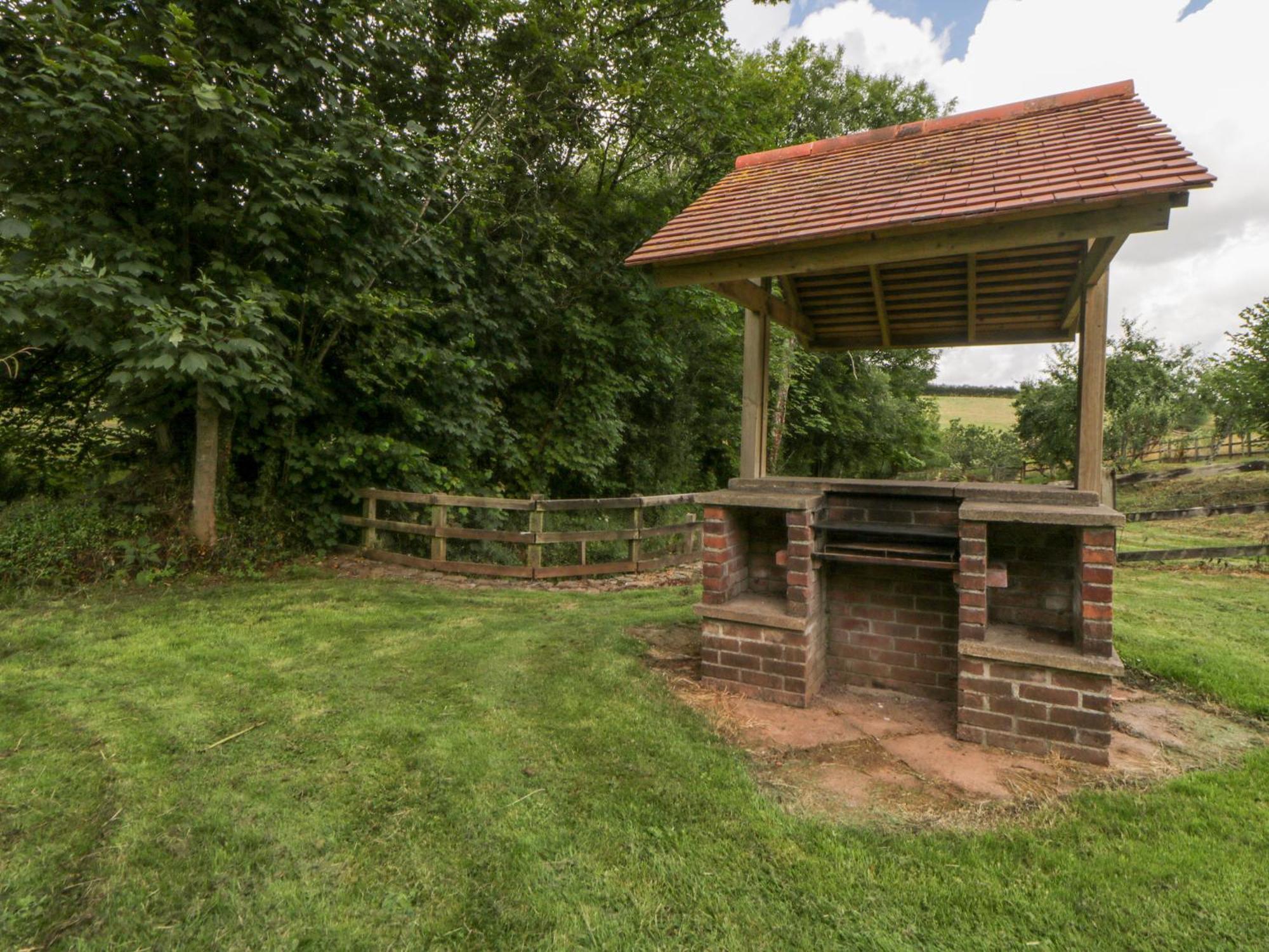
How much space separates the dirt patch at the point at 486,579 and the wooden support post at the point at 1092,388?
13.3ft

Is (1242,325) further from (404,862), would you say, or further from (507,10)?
(404,862)

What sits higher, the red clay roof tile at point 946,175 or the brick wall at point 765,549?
the red clay roof tile at point 946,175

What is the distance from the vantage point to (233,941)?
1696 mm

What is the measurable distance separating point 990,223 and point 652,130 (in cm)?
832

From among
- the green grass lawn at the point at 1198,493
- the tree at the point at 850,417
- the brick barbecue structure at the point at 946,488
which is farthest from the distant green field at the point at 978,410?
the brick barbecue structure at the point at 946,488

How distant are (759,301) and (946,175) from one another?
123cm

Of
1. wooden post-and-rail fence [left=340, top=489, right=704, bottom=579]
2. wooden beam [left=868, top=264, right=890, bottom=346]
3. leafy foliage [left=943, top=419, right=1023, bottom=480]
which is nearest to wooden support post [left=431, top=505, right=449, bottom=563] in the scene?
wooden post-and-rail fence [left=340, top=489, right=704, bottom=579]

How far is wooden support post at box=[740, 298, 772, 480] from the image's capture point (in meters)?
4.00

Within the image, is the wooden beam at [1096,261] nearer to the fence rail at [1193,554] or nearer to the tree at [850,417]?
the fence rail at [1193,554]

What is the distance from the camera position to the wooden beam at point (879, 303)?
424 cm

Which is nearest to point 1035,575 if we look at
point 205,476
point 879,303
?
point 879,303

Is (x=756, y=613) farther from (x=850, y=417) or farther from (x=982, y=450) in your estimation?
(x=982, y=450)

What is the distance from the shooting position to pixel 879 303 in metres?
4.51

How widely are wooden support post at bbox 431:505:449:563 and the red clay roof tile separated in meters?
4.02
